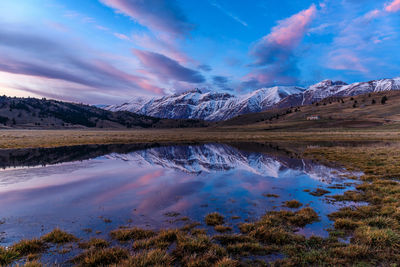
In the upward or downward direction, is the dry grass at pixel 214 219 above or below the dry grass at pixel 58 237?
above

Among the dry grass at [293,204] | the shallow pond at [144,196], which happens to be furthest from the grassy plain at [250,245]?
the dry grass at [293,204]

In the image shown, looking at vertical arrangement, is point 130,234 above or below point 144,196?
above

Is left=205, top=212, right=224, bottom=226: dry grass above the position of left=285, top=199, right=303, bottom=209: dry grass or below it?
below

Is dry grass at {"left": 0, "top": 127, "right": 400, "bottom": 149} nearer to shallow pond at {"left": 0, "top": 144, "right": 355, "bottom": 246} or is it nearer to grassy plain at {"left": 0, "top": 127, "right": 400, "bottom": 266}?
shallow pond at {"left": 0, "top": 144, "right": 355, "bottom": 246}

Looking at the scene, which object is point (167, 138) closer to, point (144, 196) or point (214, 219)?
point (144, 196)

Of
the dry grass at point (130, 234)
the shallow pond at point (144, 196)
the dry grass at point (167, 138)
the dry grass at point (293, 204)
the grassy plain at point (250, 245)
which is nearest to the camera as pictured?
the grassy plain at point (250, 245)

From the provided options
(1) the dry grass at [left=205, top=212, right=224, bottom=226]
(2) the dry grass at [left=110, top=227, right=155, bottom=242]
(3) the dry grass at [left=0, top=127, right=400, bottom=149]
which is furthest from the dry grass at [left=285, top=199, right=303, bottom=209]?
(3) the dry grass at [left=0, top=127, right=400, bottom=149]

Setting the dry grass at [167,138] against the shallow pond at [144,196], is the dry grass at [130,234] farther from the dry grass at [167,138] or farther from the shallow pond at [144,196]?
the dry grass at [167,138]

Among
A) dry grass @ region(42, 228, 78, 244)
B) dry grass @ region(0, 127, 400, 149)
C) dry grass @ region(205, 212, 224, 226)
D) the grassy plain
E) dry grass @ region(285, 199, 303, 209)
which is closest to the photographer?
the grassy plain

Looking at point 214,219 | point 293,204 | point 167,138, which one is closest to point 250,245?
point 214,219

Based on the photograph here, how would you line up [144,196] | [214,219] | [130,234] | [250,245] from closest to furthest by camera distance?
[250,245]
[130,234]
[214,219]
[144,196]

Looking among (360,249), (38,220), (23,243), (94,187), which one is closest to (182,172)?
(94,187)

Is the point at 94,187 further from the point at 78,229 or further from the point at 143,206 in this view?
the point at 78,229

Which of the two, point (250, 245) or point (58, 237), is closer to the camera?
point (250, 245)
